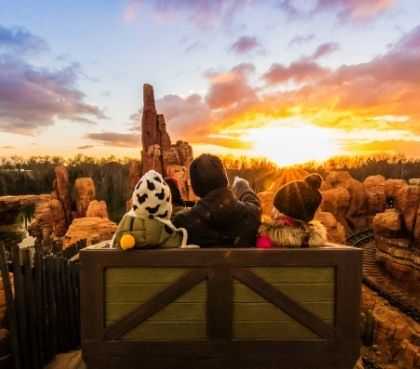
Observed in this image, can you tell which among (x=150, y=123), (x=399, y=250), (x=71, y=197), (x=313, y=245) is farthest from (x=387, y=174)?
(x=313, y=245)

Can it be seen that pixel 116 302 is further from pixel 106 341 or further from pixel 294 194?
pixel 294 194

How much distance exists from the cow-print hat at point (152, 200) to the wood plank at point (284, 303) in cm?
70

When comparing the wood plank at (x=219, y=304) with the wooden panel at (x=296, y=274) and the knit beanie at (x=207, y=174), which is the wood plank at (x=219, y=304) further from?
the knit beanie at (x=207, y=174)

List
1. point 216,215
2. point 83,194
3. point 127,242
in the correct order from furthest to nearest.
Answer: point 83,194
point 216,215
point 127,242

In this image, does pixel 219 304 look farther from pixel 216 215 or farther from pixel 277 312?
pixel 216 215

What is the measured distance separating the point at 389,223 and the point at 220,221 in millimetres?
19568

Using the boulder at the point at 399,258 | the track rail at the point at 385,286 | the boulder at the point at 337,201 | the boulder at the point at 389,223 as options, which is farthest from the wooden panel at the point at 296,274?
the boulder at the point at 337,201

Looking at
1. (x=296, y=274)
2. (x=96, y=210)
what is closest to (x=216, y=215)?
(x=296, y=274)

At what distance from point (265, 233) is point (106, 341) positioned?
1510 mm

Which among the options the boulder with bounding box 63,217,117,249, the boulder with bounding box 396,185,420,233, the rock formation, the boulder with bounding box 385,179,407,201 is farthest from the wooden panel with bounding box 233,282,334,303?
the boulder with bounding box 385,179,407,201

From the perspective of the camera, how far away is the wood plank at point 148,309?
9.45 feet

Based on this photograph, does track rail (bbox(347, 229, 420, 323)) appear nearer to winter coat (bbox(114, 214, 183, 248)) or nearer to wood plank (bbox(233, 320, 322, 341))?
wood plank (bbox(233, 320, 322, 341))

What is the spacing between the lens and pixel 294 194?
3086 mm

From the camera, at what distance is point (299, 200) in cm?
307
